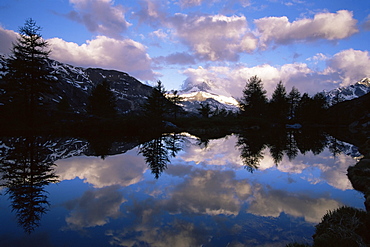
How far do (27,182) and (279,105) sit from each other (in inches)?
2798

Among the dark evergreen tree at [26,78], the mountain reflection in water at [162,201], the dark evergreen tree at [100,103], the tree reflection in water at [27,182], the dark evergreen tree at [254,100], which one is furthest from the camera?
the dark evergreen tree at [254,100]

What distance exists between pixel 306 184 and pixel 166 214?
751cm

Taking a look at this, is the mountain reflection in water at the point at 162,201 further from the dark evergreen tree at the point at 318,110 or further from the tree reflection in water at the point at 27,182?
the dark evergreen tree at the point at 318,110

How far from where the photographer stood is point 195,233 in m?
5.46

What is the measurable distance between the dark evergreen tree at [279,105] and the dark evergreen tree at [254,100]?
12.5ft

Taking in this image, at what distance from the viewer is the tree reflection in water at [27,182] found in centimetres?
632

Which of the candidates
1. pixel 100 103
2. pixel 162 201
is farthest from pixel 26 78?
pixel 162 201

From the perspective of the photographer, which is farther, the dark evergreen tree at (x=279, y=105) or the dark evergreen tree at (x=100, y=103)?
the dark evergreen tree at (x=279, y=105)

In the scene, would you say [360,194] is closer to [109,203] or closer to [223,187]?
[223,187]

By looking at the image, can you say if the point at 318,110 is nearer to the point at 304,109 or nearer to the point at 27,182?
the point at 304,109

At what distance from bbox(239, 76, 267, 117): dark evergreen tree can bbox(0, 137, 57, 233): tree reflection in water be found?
58.8 metres

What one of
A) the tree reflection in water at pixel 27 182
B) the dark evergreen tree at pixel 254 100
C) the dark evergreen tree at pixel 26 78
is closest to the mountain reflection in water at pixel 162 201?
the tree reflection in water at pixel 27 182

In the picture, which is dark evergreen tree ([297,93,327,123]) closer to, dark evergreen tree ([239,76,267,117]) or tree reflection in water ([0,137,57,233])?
dark evergreen tree ([239,76,267,117])

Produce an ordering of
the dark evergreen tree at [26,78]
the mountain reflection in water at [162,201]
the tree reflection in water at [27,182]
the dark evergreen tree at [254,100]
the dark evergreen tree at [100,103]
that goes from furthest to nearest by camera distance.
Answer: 1. the dark evergreen tree at [254,100]
2. the dark evergreen tree at [100,103]
3. the dark evergreen tree at [26,78]
4. the tree reflection in water at [27,182]
5. the mountain reflection in water at [162,201]
